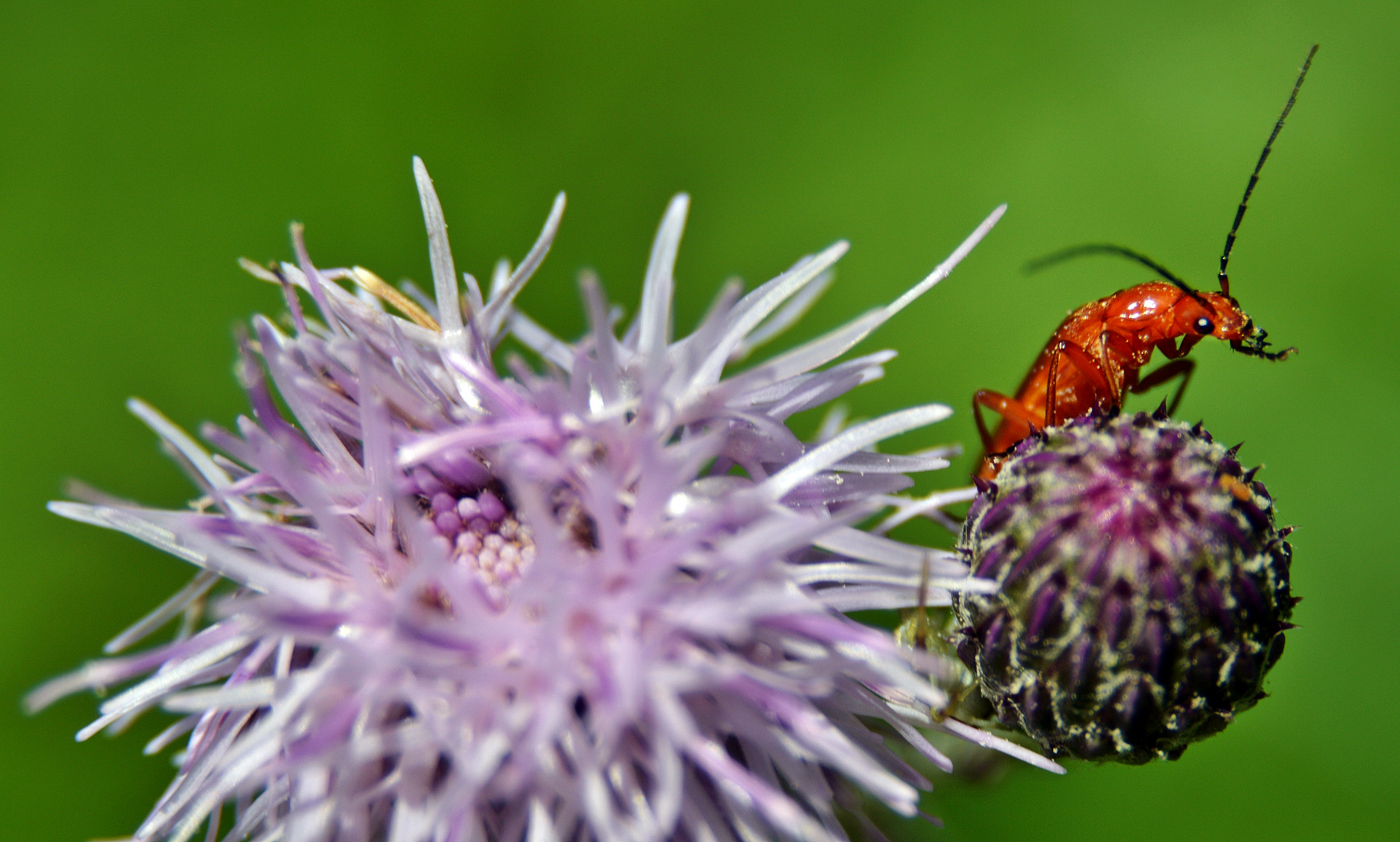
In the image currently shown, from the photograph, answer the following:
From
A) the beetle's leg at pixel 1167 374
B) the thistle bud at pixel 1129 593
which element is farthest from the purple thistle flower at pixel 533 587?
the beetle's leg at pixel 1167 374

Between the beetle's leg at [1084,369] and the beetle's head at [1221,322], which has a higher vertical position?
the beetle's head at [1221,322]

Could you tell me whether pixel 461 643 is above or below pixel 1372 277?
below

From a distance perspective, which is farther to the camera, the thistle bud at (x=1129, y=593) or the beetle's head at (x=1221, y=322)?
the beetle's head at (x=1221, y=322)

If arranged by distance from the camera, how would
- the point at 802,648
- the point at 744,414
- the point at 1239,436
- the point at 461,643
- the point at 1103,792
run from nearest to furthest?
the point at 461,643, the point at 802,648, the point at 744,414, the point at 1103,792, the point at 1239,436

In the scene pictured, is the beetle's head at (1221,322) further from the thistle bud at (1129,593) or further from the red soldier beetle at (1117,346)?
the thistle bud at (1129,593)

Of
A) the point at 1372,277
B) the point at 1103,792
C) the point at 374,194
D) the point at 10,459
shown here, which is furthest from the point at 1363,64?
the point at 10,459

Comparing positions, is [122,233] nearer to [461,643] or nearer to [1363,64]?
[461,643]

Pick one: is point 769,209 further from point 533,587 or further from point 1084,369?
point 533,587
